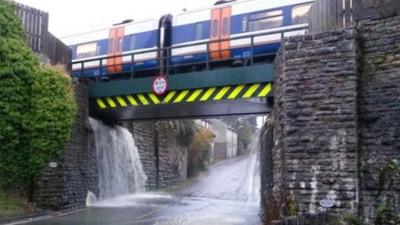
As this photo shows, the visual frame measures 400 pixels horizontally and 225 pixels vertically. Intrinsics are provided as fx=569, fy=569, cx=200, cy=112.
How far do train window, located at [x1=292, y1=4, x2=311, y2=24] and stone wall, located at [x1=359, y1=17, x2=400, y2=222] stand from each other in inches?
299

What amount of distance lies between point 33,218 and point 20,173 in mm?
1689

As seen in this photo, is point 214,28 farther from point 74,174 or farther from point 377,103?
point 377,103

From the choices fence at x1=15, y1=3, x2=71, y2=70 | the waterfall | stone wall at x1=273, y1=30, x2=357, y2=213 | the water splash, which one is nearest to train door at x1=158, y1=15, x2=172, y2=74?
the waterfall

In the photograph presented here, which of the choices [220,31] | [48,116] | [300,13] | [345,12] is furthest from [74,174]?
[345,12]

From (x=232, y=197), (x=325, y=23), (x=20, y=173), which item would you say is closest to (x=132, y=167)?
(x=232, y=197)

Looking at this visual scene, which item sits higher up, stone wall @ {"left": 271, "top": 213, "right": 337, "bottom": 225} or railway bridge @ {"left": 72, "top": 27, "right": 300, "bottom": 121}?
railway bridge @ {"left": 72, "top": 27, "right": 300, "bottom": 121}

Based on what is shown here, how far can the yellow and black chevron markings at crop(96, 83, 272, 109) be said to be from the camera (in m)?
16.5

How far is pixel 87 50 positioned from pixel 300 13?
391 inches

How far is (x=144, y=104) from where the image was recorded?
18.9 m

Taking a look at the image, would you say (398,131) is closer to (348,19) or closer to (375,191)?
(375,191)

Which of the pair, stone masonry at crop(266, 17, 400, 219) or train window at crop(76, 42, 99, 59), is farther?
train window at crop(76, 42, 99, 59)

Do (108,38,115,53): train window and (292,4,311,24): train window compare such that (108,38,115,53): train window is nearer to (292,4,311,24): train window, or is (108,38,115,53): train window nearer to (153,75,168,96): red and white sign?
(153,75,168,96): red and white sign

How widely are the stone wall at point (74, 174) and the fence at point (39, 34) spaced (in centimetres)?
136

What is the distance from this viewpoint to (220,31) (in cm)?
2042
